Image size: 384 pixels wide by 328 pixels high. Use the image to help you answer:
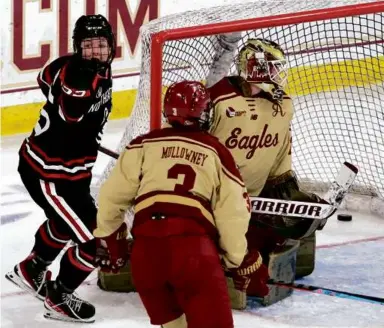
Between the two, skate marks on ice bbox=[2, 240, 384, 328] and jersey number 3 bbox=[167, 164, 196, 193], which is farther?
skate marks on ice bbox=[2, 240, 384, 328]

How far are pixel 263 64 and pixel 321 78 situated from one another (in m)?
1.99

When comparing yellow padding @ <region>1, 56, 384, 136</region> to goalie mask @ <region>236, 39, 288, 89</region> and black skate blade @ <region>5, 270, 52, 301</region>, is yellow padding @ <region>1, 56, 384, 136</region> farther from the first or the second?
black skate blade @ <region>5, 270, 52, 301</region>

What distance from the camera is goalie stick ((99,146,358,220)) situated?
428cm

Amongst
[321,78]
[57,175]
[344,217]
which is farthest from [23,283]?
[321,78]

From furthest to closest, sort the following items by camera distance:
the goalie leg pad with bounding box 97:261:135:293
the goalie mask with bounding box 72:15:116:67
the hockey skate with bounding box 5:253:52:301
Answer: the goalie leg pad with bounding box 97:261:135:293 → the hockey skate with bounding box 5:253:52:301 → the goalie mask with bounding box 72:15:116:67

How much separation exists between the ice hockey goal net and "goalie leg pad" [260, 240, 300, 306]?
2.24 ft

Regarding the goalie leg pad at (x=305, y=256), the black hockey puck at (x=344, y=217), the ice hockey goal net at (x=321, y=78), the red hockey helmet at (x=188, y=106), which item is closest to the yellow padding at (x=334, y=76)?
the ice hockey goal net at (x=321, y=78)

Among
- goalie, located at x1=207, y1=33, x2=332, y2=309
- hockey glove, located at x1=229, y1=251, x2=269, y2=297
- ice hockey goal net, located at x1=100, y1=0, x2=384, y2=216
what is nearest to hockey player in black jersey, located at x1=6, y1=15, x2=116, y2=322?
goalie, located at x1=207, y1=33, x2=332, y2=309

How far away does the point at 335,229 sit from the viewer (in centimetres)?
549

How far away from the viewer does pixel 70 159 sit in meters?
4.30

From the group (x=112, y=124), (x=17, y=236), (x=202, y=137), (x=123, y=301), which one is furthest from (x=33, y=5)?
(x=202, y=137)

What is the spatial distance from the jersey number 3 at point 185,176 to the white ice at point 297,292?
0.92 m

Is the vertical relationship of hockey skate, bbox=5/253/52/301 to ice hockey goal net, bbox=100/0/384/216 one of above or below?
below

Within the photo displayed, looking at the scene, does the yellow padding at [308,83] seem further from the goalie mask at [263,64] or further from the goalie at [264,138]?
the goalie mask at [263,64]
